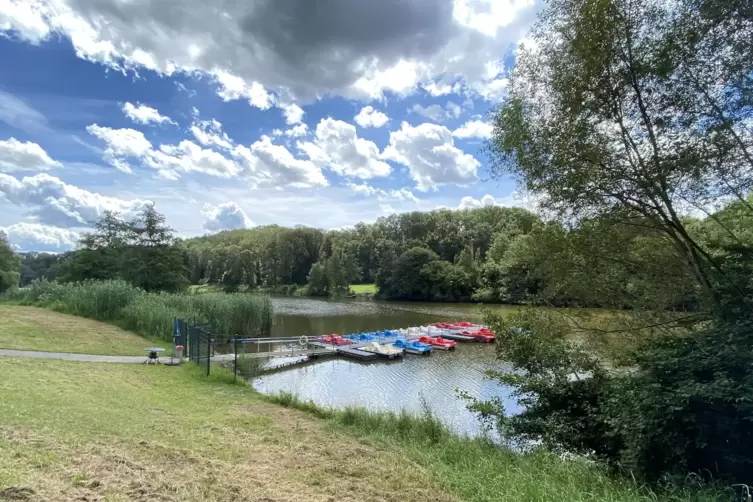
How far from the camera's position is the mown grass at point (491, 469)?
15.4 ft

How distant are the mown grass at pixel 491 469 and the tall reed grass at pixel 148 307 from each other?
11974 mm

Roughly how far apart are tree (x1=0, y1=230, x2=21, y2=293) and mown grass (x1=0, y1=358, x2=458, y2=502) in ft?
111

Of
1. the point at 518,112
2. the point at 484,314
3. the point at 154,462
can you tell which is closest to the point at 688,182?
the point at 518,112

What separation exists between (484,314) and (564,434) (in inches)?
108

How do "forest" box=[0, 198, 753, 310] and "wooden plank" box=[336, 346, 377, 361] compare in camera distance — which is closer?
"forest" box=[0, 198, 753, 310]

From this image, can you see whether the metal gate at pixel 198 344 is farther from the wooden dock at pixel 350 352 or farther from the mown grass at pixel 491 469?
the wooden dock at pixel 350 352

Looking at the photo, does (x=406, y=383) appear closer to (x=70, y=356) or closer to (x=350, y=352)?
(x=350, y=352)

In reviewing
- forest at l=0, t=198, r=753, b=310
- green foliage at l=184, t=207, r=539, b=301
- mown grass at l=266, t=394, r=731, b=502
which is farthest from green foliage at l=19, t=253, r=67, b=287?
mown grass at l=266, t=394, r=731, b=502

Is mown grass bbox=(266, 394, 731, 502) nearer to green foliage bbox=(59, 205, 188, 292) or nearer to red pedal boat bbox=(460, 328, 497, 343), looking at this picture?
red pedal boat bbox=(460, 328, 497, 343)

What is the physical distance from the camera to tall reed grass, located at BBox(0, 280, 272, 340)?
65.5 ft

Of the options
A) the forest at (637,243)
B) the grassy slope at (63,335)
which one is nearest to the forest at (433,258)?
the forest at (637,243)

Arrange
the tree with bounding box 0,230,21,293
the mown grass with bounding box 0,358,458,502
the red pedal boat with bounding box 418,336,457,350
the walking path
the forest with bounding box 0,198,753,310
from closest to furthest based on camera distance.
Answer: the mown grass with bounding box 0,358,458,502 → the forest with bounding box 0,198,753,310 → the walking path → the red pedal boat with bounding box 418,336,457,350 → the tree with bounding box 0,230,21,293

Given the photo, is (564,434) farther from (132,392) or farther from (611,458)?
(132,392)

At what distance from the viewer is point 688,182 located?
743 centimetres
